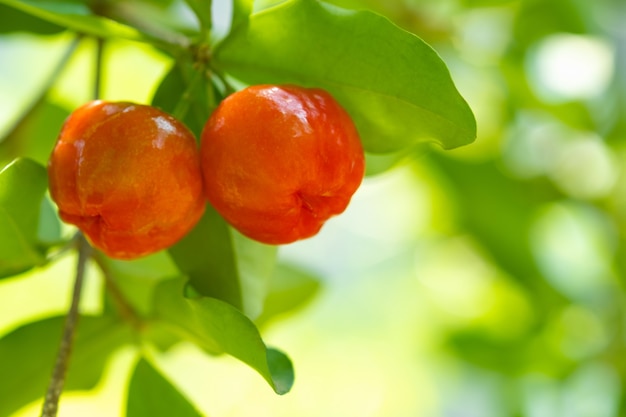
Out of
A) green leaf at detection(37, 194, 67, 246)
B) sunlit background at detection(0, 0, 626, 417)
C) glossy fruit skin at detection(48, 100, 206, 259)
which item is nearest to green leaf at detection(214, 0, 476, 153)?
glossy fruit skin at detection(48, 100, 206, 259)

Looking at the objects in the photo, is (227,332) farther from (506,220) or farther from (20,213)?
(506,220)

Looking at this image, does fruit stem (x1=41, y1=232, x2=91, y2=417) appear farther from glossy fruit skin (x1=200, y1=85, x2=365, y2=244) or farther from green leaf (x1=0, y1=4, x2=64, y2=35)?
green leaf (x1=0, y1=4, x2=64, y2=35)

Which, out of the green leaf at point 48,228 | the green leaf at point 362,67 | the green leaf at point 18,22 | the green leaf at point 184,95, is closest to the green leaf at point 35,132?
the green leaf at point 18,22

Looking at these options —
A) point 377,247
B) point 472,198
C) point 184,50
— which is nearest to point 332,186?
point 184,50

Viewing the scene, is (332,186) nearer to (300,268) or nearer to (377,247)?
(300,268)

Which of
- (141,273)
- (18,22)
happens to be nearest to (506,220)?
(141,273)
